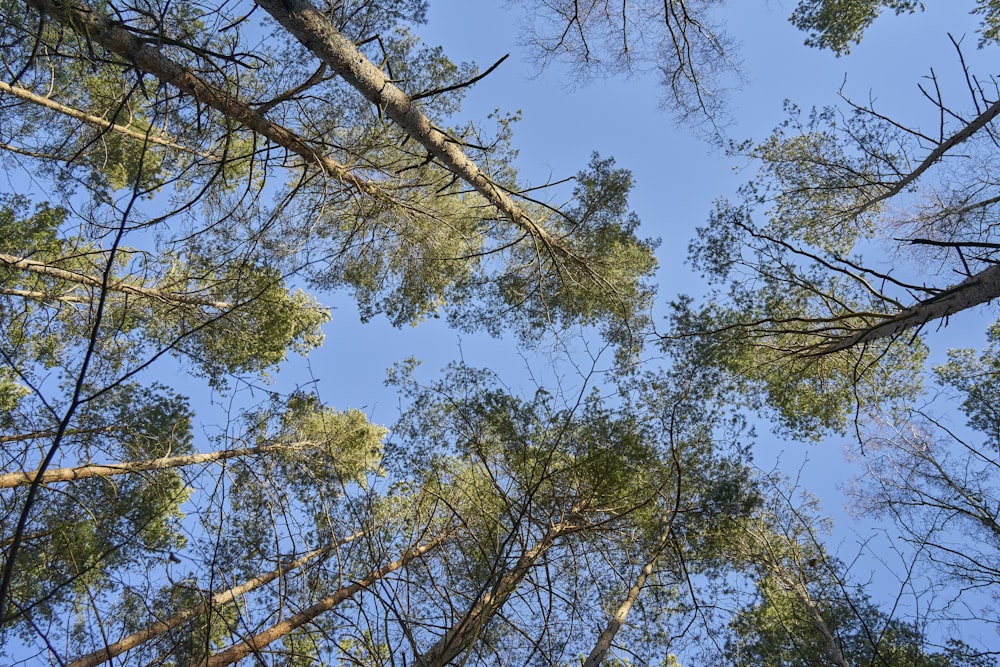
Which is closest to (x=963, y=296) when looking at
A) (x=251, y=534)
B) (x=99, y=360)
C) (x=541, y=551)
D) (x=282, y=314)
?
(x=541, y=551)

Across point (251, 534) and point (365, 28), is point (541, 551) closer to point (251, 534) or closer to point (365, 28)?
point (251, 534)

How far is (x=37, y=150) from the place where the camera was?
632 centimetres

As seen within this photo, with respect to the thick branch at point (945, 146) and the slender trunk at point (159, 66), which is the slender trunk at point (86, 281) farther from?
the thick branch at point (945, 146)

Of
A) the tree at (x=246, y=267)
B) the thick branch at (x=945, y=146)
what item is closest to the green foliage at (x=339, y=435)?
the tree at (x=246, y=267)

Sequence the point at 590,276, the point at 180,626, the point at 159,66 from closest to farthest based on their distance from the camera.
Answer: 1. the point at 180,626
2. the point at 159,66
3. the point at 590,276

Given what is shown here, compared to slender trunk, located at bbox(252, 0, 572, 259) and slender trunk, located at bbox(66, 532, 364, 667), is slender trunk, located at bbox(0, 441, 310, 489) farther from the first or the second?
slender trunk, located at bbox(252, 0, 572, 259)

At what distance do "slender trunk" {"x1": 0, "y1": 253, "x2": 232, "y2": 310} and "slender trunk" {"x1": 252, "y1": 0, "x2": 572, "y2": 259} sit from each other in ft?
10.5

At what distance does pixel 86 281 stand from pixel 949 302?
25.1 feet

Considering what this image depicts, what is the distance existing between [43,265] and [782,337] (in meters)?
8.03

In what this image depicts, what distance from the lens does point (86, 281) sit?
19.7 ft

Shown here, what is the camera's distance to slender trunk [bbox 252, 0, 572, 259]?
3.78m

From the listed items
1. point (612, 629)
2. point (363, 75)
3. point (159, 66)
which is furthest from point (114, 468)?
point (612, 629)

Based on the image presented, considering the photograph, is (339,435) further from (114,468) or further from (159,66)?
(159,66)

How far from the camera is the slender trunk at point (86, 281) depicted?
19.6 feet
